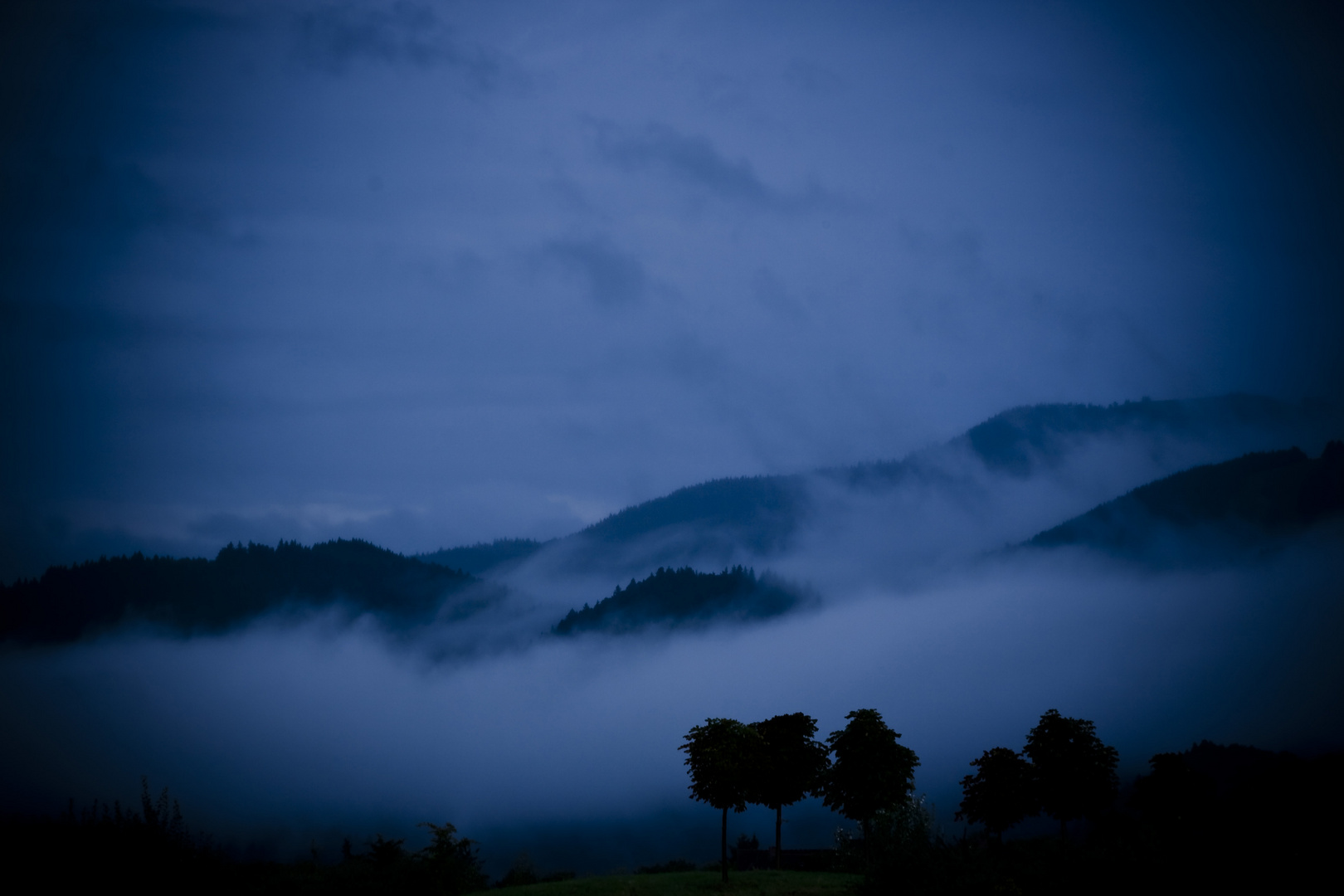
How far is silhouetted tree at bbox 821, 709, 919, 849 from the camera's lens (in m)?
71.2

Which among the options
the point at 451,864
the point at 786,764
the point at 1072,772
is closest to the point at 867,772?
the point at 786,764

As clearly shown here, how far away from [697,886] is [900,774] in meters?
25.9

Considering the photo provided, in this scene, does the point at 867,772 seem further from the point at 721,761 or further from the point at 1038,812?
the point at 721,761

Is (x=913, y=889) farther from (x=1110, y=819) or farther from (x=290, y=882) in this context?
(x=1110, y=819)

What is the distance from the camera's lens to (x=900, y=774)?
72125 millimetres

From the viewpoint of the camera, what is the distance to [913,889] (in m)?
41.2

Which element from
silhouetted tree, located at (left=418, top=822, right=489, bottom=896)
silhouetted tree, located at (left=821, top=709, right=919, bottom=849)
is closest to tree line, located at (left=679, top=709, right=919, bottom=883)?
silhouetted tree, located at (left=821, top=709, right=919, bottom=849)

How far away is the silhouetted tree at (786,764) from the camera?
71312 mm

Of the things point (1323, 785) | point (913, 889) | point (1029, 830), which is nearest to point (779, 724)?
point (913, 889)

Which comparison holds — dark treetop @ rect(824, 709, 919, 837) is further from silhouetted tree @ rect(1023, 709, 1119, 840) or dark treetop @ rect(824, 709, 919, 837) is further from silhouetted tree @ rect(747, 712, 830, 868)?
silhouetted tree @ rect(1023, 709, 1119, 840)

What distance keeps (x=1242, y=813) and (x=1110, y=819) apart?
175 ft

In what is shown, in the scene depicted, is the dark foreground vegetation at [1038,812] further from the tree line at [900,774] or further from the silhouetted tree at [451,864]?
the silhouetted tree at [451,864]

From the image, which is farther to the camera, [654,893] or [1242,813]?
[654,893]

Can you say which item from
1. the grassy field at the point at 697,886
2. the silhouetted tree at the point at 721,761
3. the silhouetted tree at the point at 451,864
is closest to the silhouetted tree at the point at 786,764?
the silhouetted tree at the point at 721,761
